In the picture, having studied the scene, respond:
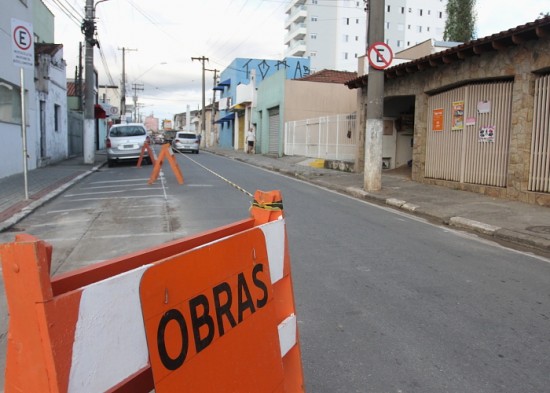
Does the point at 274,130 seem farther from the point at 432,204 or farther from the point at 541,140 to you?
the point at 541,140

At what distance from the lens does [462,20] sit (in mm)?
35750

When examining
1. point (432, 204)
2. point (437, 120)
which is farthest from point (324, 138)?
point (432, 204)

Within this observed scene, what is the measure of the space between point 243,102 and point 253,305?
132 feet

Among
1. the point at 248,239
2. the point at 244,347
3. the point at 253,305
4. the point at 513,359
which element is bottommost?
the point at 513,359

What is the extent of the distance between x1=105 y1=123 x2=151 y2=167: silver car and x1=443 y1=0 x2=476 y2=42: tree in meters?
25.7

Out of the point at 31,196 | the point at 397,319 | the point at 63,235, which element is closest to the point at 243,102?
the point at 31,196

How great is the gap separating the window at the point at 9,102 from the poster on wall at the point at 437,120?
42.7ft

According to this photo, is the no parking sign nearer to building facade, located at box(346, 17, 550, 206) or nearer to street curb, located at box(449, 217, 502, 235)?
street curb, located at box(449, 217, 502, 235)

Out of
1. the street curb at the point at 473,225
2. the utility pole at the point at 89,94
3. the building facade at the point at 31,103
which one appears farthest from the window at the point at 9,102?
the street curb at the point at 473,225

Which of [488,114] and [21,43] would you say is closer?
[21,43]

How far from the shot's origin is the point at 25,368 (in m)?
1.61

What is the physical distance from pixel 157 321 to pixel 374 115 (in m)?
12.0

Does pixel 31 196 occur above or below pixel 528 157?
below

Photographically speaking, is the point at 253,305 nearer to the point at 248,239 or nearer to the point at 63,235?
the point at 248,239
